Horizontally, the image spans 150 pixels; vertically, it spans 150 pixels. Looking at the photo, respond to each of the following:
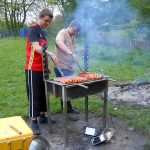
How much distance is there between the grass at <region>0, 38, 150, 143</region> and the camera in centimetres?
621

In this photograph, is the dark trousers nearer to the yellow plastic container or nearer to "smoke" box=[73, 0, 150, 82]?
the yellow plastic container

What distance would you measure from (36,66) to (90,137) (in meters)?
1.44

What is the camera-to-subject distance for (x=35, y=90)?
5.21m

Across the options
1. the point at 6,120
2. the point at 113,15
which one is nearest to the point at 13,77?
the point at 113,15

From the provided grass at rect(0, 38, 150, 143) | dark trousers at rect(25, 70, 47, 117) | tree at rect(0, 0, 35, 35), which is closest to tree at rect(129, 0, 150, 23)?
grass at rect(0, 38, 150, 143)

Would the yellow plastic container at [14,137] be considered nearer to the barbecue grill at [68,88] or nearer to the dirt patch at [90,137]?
the barbecue grill at [68,88]

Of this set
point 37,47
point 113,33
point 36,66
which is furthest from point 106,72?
point 37,47

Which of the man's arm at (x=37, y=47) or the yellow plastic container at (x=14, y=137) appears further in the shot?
the man's arm at (x=37, y=47)

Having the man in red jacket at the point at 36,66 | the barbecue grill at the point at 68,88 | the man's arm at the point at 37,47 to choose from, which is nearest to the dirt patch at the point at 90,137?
the barbecue grill at the point at 68,88

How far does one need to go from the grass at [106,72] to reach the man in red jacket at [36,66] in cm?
83

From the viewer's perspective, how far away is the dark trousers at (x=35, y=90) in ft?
16.9

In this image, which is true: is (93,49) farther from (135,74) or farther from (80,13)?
(80,13)

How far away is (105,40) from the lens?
580 inches

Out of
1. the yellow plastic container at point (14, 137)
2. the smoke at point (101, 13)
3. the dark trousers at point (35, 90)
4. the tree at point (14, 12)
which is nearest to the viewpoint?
the yellow plastic container at point (14, 137)
